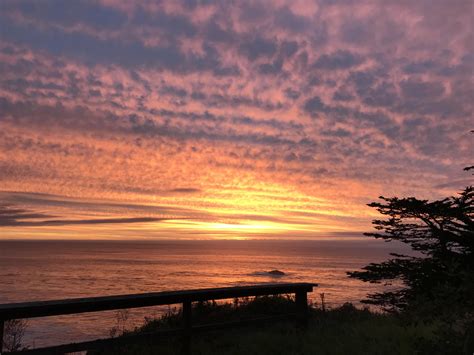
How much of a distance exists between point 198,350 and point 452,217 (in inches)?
178

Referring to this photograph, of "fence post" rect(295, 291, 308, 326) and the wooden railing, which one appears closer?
the wooden railing

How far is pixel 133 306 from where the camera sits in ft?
19.3

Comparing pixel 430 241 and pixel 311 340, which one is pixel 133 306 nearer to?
pixel 311 340

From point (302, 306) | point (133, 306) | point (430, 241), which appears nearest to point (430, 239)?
point (430, 241)

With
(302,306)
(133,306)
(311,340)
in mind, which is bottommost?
(311,340)

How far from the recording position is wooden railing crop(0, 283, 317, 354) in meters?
5.03

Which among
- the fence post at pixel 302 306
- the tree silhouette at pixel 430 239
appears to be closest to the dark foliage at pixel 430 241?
the tree silhouette at pixel 430 239

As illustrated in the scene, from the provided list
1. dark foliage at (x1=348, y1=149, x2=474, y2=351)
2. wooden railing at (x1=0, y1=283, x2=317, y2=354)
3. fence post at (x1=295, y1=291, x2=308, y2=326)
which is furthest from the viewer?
fence post at (x1=295, y1=291, x2=308, y2=326)

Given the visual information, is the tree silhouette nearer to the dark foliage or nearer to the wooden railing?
the dark foliage

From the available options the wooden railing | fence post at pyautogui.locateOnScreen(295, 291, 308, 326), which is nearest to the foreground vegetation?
fence post at pyautogui.locateOnScreen(295, 291, 308, 326)

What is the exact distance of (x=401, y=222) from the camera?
7.29m

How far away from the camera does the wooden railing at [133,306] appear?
5027 mm

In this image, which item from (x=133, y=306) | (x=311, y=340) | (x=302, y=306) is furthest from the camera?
(x=302, y=306)

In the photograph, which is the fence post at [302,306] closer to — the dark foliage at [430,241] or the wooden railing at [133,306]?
the wooden railing at [133,306]
